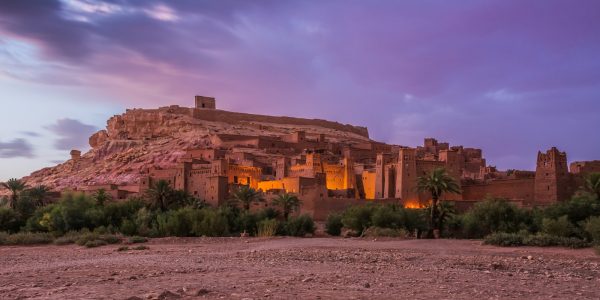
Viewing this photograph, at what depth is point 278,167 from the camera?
157 ft

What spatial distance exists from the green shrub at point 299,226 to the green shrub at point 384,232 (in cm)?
435

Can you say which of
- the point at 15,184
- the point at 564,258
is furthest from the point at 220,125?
the point at 564,258

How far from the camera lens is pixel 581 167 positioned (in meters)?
39.8

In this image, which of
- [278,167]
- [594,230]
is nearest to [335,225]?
[594,230]

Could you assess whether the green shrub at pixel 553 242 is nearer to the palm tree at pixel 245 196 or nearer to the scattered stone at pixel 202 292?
the scattered stone at pixel 202 292

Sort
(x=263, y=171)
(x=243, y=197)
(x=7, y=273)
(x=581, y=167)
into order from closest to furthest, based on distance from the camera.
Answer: (x=7, y=273)
(x=243, y=197)
(x=581, y=167)
(x=263, y=171)

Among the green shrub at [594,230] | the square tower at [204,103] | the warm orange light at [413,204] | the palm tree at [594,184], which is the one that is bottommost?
the green shrub at [594,230]

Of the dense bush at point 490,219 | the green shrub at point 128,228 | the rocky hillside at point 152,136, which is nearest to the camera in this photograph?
the dense bush at point 490,219

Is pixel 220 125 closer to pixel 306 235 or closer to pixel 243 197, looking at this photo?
pixel 243 197

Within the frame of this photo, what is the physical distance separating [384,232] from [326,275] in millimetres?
14481

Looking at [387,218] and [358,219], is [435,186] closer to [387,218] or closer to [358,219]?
[387,218]

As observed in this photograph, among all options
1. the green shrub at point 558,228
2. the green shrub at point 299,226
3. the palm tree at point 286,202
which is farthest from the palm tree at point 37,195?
the green shrub at point 558,228

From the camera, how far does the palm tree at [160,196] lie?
37562 mm

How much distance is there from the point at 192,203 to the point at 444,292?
95.0ft
